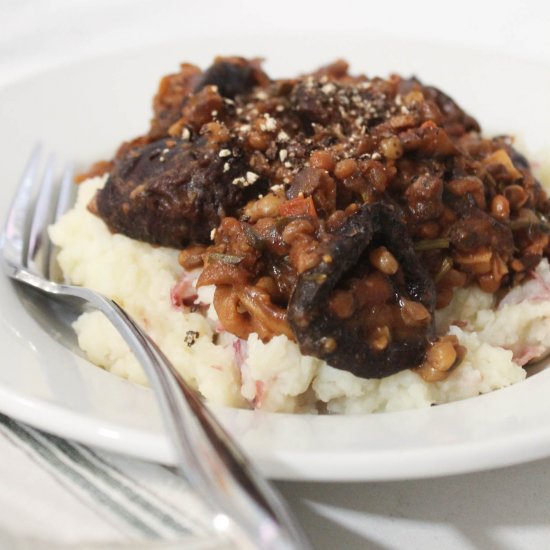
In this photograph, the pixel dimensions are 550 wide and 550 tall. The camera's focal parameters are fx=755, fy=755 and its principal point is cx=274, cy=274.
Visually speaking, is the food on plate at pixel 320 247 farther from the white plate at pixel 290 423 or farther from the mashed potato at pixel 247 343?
the white plate at pixel 290 423

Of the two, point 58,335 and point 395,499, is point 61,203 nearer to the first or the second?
point 58,335

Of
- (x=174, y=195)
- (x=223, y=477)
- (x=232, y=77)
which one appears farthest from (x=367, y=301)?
→ (x=232, y=77)

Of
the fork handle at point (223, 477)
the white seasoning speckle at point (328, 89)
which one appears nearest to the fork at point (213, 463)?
the fork handle at point (223, 477)

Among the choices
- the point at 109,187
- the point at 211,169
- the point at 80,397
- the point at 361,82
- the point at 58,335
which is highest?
the point at 361,82

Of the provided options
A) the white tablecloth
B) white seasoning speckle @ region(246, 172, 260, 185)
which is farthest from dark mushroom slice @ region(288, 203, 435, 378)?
white seasoning speckle @ region(246, 172, 260, 185)

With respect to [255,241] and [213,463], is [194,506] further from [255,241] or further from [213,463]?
[255,241]

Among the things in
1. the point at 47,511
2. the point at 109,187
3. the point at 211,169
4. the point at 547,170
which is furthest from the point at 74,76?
the point at 47,511
